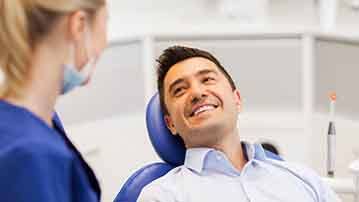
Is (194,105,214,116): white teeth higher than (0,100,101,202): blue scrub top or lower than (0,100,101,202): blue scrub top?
lower

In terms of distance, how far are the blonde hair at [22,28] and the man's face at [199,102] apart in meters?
0.73

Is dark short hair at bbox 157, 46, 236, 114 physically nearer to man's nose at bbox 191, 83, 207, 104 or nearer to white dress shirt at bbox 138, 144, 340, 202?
man's nose at bbox 191, 83, 207, 104

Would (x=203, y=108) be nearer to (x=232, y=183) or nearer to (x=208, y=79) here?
(x=208, y=79)

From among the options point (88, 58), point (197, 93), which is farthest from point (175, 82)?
point (88, 58)

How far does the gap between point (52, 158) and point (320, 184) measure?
0.98m

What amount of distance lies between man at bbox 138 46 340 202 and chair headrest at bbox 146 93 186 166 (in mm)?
19

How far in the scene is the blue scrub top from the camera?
1.06 m

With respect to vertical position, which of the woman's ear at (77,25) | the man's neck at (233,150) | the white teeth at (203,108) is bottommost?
the man's neck at (233,150)

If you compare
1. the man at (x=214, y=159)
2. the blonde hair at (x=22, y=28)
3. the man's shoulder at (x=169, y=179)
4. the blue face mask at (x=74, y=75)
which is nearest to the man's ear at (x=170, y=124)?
the man at (x=214, y=159)

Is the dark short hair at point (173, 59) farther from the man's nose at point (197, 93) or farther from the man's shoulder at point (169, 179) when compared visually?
the man's shoulder at point (169, 179)

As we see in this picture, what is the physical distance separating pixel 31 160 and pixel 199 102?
792mm

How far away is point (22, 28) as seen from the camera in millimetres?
1062

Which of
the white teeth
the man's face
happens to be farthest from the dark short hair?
the white teeth

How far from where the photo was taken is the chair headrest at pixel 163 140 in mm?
1853
